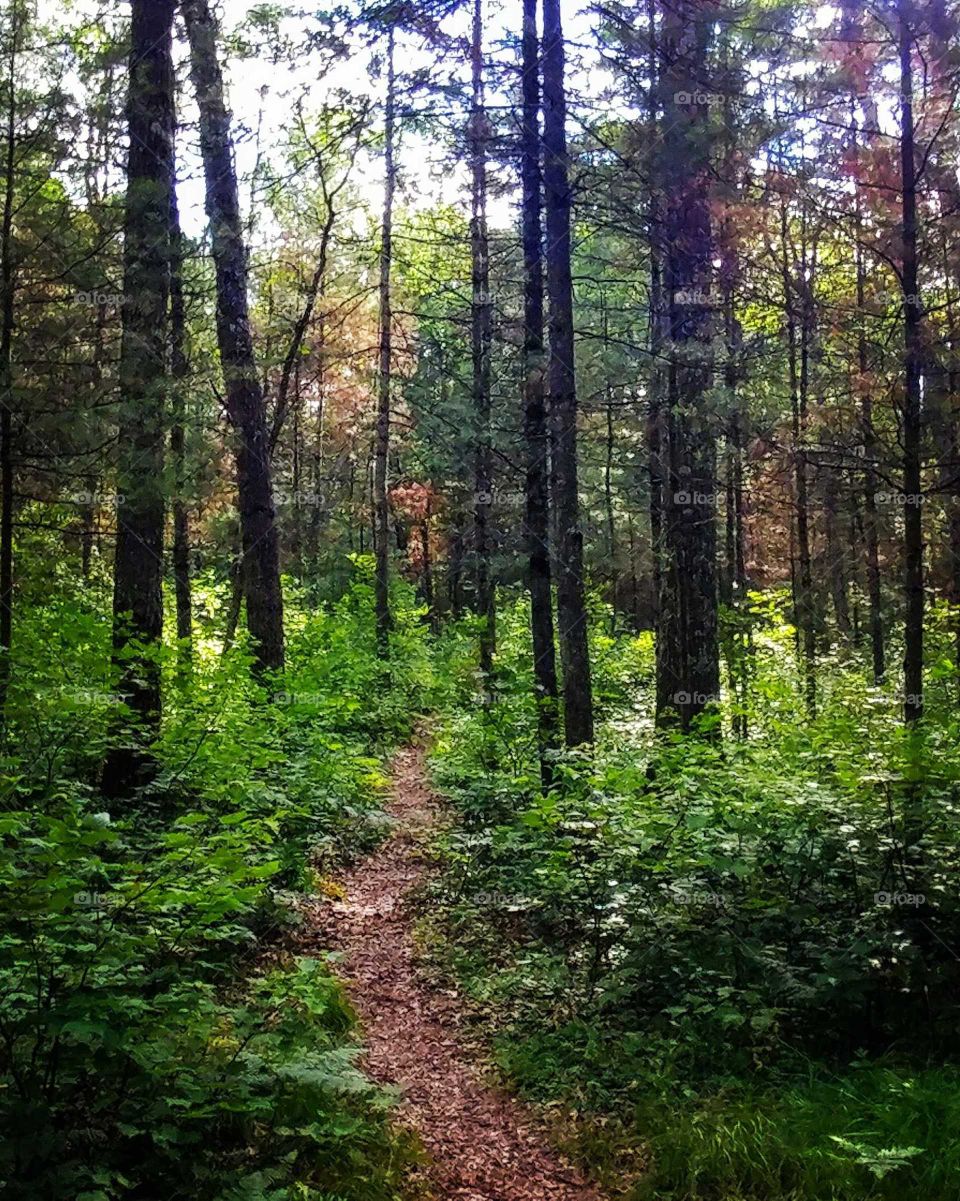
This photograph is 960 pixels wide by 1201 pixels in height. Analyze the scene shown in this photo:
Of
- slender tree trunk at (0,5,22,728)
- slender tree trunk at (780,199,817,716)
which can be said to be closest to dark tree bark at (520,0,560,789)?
slender tree trunk at (780,199,817,716)

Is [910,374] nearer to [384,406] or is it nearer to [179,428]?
[179,428]

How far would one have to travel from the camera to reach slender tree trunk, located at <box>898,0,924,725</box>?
24.7 feet

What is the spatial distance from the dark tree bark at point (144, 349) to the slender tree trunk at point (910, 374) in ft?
22.4

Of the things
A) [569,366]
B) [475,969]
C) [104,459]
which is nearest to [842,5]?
[569,366]

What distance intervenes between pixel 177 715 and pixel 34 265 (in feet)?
17.8

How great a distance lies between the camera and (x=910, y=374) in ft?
25.5

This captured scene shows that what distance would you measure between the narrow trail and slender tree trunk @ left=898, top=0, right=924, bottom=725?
15.7 ft

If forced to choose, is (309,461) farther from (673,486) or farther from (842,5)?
(842,5)

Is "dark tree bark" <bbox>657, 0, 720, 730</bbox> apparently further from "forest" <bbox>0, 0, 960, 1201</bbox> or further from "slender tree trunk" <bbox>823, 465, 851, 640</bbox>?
"slender tree trunk" <bbox>823, 465, 851, 640</bbox>

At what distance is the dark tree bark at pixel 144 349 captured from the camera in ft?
26.3

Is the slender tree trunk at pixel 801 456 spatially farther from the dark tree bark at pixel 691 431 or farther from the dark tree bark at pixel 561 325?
the dark tree bark at pixel 561 325

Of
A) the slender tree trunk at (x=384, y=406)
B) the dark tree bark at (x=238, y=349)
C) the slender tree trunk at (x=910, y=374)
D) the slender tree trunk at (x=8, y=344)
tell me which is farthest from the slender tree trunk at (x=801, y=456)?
the slender tree trunk at (x=384, y=406)

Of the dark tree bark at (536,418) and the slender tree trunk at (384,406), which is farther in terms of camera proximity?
the slender tree trunk at (384,406)

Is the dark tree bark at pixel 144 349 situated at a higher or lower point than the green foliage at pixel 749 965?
higher
